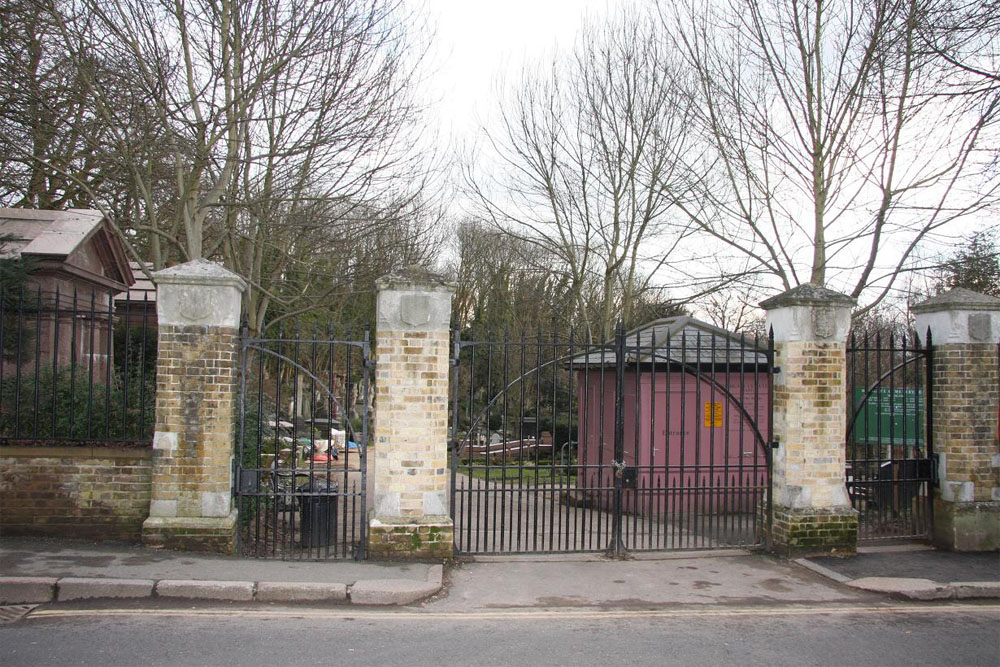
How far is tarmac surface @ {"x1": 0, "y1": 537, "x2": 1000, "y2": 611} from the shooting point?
20.6 feet

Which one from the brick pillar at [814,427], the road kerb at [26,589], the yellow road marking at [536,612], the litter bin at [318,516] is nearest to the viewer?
the yellow road marking at [536,612]

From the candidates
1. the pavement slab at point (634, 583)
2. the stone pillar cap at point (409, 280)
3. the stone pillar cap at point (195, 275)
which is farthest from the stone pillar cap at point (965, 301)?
the stone pillar cap at point (195, 275)

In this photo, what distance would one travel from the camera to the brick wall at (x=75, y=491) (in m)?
7.41

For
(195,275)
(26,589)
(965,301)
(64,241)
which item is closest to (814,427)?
(965,301)

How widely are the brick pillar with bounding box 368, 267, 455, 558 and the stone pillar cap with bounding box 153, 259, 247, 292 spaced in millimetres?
1546

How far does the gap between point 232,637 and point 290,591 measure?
3.19 ft

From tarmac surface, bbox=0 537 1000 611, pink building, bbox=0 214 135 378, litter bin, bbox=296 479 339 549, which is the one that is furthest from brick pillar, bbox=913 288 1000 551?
pink building, bbox=0 214 135 378

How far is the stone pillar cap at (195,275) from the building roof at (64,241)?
427 centimetres

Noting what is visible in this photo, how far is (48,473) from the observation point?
7441 mm

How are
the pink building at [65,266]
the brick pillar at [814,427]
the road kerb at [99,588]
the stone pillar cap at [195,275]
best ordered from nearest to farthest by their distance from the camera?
the road kerb at [99,588] → the stone pillar cap at [195,275] → the brick pillar at [814,427] → the pink building at [65,266]

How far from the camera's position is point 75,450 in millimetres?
7461

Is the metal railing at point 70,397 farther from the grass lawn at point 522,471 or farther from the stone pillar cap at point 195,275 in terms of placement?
the grass lawn at point 522,471

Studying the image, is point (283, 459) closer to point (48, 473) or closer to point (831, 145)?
point (48, 473)

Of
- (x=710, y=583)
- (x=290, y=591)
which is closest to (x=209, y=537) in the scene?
(x=290, y=591)
